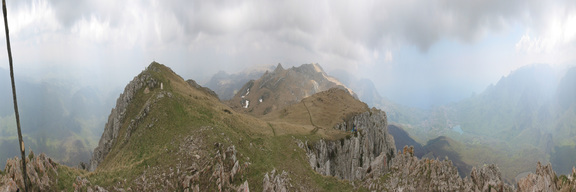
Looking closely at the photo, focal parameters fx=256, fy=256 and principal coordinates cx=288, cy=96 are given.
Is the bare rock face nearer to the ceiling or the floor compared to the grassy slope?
nearer to the floor

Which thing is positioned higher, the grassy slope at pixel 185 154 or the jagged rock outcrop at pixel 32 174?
the grassy slope at pixel 185 154

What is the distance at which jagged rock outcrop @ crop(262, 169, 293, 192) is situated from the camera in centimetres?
4475

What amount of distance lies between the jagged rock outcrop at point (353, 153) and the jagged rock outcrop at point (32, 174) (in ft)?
167

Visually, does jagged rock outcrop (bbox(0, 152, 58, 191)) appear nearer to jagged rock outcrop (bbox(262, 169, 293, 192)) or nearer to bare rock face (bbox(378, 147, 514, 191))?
→ jagged rock outcrop (bbox(262, 169, 293, 192))

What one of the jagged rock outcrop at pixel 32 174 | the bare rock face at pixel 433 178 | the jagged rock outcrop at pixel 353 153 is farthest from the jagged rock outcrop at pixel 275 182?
the jagged rock outcrop at pixel 32 174

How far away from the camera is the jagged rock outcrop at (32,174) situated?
2568cm

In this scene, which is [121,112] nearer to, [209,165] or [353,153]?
[209,165]

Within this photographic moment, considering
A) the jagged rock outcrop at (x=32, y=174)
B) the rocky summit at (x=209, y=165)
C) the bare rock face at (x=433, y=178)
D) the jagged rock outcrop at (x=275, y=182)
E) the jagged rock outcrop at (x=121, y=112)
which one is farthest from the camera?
the jagged rock outcrop at (x=121, y=112)

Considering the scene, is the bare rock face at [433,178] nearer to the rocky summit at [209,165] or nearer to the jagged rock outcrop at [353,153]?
the rocky summit at [209,165]

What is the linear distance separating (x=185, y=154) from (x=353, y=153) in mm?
70136

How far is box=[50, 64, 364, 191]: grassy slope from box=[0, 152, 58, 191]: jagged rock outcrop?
7.48 feet

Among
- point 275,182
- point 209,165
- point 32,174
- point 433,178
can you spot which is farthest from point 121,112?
point 433,178

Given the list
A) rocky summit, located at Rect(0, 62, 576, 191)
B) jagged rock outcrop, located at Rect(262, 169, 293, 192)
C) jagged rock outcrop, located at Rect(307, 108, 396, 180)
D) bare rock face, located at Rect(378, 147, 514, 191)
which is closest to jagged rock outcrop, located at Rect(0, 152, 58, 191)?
rocky summit, located at Rect(0, 62, 576, 191)

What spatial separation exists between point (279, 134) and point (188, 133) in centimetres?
Answer: 3031
